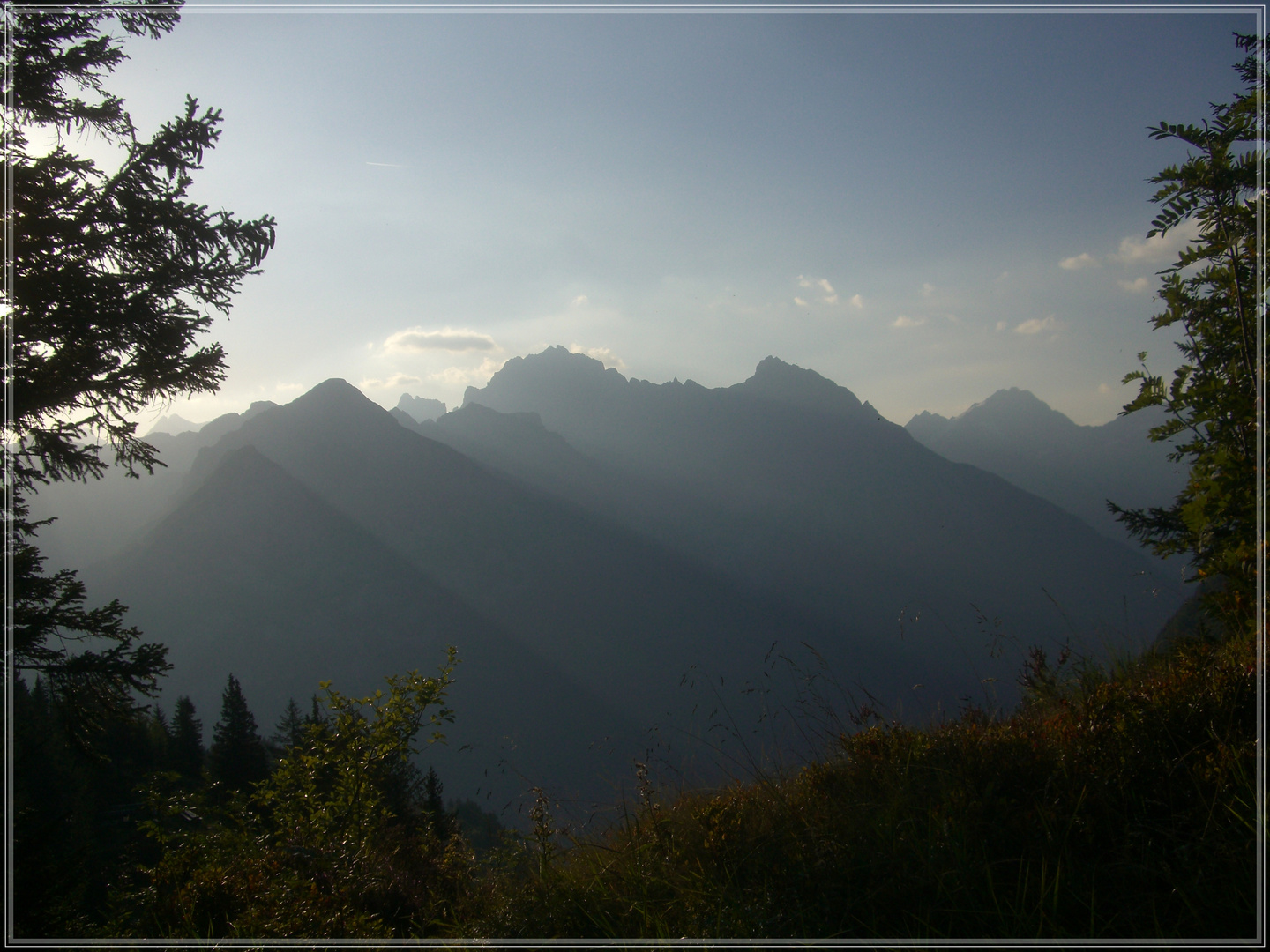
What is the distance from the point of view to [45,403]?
519 centimetres

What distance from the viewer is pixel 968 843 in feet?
8.07

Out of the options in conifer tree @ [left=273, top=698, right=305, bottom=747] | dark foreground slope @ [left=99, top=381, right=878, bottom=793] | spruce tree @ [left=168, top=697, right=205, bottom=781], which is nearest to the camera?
conifer tree @ [left=273, top=698, right=305, bottom=747]

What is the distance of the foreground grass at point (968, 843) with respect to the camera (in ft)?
6.98

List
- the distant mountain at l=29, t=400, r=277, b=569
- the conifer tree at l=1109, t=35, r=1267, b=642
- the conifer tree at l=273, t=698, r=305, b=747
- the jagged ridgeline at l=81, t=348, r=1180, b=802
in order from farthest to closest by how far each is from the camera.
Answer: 1. the distant mountain at l=29, t=400, r=277, b=569
2. the jagged ridgeline at l=81, t=348, r=1180, b=802
3. the conifer tree at l=273, t=698, r=305, b=747
4. the conifer tree at l=1109, t=35, r=1267, b=642

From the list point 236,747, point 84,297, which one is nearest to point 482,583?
point 236,747

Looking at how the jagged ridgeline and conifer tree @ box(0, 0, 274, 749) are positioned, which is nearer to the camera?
conifer tree @ box(0, 0, 274, 749)

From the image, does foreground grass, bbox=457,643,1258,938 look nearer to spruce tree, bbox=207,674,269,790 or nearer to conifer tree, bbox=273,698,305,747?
conifer tree, bbox=273,698,305,747

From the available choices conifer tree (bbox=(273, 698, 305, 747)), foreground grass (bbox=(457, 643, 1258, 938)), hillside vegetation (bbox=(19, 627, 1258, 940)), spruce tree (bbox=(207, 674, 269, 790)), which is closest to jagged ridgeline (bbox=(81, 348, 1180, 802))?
conifer tree (bbox=(273, 698, 305, 747))

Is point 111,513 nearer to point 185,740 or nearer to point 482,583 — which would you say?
point 482,583

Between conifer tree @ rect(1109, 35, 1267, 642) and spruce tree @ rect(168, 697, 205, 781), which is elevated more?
conifer tree @ rect(1109, 35, 1267, 642)

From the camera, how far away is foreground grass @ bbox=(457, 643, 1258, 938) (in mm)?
2129

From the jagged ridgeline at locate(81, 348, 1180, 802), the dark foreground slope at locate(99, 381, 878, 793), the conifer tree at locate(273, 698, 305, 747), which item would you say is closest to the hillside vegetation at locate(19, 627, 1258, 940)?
the conifer tree at locate(273, 698, 305, 747)

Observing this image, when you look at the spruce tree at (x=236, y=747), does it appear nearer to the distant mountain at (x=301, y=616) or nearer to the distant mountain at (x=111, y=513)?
the distant mountain at (x=301, y=616)

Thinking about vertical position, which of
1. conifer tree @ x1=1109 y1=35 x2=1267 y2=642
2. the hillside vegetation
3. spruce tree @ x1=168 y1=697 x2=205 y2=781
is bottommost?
spruce tree @ x1=168 y1=697 x2=205 y2=781
